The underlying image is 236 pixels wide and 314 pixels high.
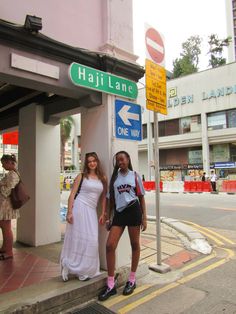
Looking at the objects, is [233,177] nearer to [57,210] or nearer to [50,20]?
[57,210]

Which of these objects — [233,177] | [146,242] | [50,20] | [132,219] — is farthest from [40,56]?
[233,177]

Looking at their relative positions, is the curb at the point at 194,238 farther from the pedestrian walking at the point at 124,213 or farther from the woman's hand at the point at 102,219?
the woman's hand at the point at 102,219

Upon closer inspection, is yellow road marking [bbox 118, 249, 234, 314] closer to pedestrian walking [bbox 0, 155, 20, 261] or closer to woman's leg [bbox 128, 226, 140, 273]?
woman's leg [bbox 128, 226, 140, 273]

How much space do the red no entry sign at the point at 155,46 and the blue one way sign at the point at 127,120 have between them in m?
0.81

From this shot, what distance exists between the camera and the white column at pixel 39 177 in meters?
6.19

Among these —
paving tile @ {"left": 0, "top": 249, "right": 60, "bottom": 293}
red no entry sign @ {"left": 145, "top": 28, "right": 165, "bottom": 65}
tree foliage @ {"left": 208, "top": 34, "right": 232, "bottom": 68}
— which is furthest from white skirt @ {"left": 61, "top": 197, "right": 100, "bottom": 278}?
tree foliage @ {"left": 208, "top": 34, "right": 232, "bottom": 68}

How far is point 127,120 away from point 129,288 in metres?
2.41

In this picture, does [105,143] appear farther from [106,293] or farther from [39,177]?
[39,177]

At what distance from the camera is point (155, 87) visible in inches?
193

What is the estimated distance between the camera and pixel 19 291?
150 inches

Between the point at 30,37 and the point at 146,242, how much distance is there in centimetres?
464

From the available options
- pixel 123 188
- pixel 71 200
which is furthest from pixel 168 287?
pixel 71 200

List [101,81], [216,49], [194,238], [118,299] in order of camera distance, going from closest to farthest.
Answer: [118,299] < [101,81] < [194,238] < [216,49]

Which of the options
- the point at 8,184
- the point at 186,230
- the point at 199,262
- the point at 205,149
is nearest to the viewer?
the point at 8,184
